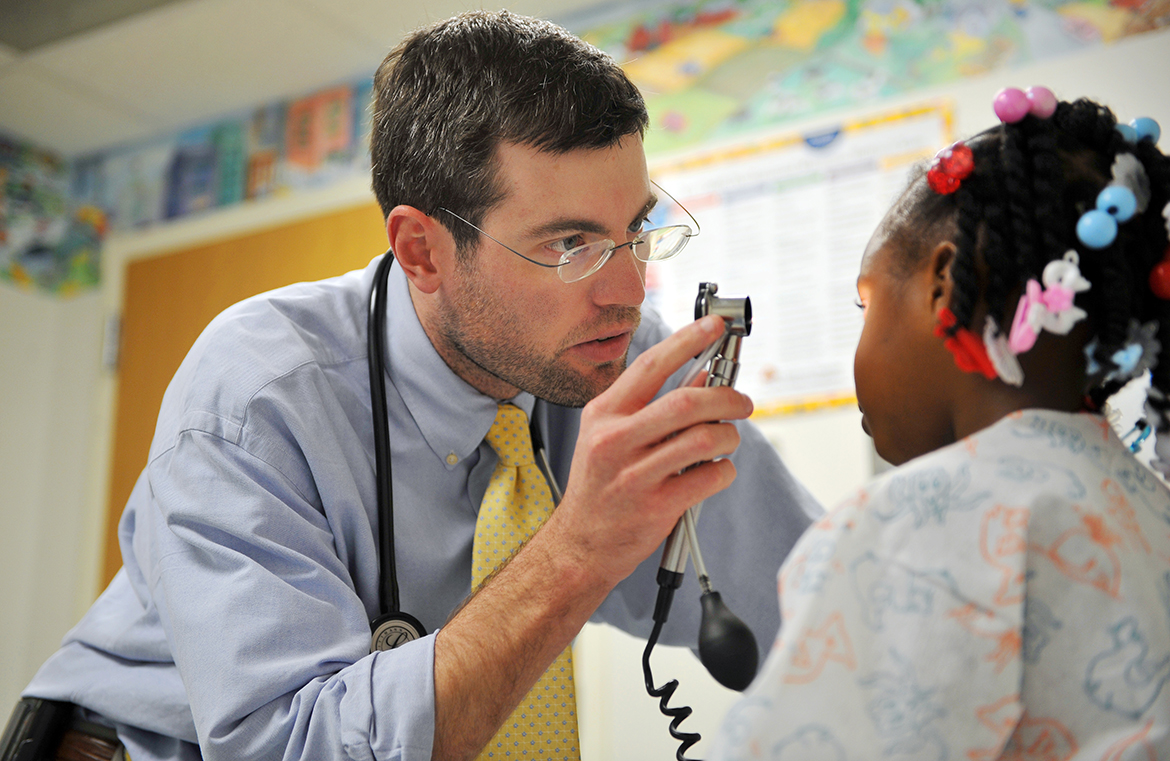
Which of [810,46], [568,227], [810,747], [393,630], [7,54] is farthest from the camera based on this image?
[7,54]

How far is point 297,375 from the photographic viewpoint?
1104mm

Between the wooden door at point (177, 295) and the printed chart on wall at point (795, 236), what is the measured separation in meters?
0.99

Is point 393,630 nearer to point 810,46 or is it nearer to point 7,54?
point 810,46

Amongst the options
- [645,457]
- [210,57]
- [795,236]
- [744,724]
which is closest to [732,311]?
[645,457]

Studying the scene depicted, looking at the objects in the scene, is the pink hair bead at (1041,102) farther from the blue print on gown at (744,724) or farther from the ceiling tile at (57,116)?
the ceiling tile at (57,116)

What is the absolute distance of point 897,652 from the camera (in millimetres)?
612

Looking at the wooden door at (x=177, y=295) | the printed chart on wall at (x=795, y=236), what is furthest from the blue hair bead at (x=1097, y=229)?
the wooden door at (x=177, y=295)

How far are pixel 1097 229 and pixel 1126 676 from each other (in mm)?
313

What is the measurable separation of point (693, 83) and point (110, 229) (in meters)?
2.12

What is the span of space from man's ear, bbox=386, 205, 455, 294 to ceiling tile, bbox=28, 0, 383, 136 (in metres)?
1.52

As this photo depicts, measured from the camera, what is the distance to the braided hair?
73 centimetres

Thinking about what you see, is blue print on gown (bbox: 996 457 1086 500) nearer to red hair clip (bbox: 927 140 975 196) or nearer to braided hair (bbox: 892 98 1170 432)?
braided hair (bbox: 892 98 1170 432)

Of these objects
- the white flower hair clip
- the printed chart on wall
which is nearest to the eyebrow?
the white flower hair clip

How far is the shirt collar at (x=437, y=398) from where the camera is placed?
1.20 m
